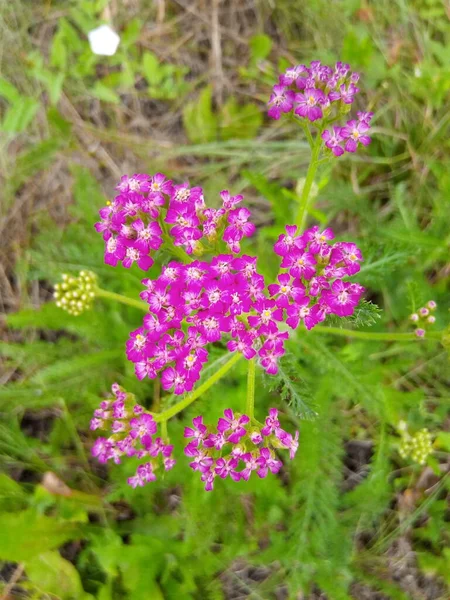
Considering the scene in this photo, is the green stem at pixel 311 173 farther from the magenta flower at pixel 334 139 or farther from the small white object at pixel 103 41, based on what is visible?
the small white object at pixel 103 41

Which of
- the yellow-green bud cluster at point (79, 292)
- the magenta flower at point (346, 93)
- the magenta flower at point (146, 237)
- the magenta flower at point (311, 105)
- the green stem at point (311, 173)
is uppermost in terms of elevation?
the magenta flower at point (346, 93)

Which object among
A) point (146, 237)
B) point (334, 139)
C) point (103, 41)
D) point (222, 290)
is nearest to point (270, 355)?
point (222, 290)

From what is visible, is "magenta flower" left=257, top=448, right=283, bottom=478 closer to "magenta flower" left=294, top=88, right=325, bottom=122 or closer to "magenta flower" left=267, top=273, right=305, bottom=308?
"magenta flower" left=267, top=273, right=305, bottom=308

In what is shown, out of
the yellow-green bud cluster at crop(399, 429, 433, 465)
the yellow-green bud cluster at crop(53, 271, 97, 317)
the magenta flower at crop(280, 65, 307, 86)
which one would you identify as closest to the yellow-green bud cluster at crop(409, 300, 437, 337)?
the yellow-green bud cluster at crop(399, 429, 433, 465)

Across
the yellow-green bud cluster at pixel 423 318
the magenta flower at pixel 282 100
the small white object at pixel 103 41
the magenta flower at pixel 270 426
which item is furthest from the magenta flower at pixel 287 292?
the small white object at pixel 103 41

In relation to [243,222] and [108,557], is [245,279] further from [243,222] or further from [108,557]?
[108,557]

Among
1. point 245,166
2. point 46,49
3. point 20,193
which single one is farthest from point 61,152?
point 245,166
